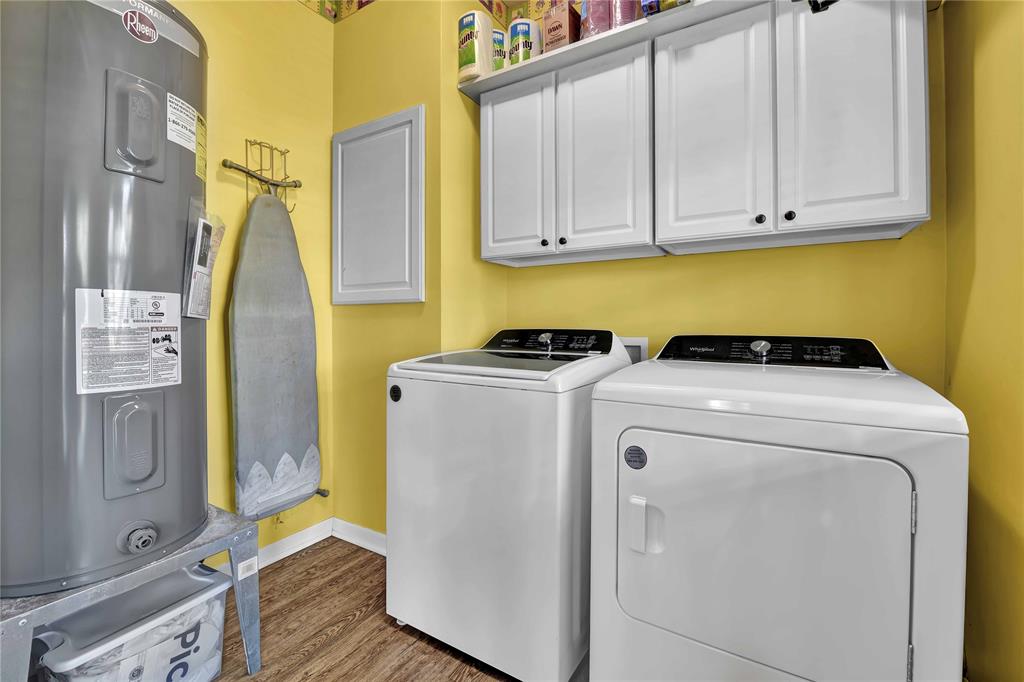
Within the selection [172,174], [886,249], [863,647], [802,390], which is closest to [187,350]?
[172,174]

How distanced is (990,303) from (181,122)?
213 centimetres

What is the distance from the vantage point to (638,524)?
3.86 feet

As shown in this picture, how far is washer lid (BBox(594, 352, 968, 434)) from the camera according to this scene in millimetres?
916

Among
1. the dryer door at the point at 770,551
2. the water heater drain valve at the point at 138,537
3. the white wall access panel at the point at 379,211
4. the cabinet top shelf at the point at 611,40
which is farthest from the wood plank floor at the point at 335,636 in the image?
the cabinet top shelf at the point at 611,40

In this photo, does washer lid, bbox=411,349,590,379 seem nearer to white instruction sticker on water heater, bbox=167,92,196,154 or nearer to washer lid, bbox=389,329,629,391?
washer lid, bbox=389,329,629,391

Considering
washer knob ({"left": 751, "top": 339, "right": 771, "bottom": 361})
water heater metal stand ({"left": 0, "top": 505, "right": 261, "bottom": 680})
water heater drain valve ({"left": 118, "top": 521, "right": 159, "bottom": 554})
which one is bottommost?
water heater metal stand ({"left": 0, "top": 505, "right": 261, "bottom": 680})

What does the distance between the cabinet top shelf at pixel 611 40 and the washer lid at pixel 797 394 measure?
1190mm

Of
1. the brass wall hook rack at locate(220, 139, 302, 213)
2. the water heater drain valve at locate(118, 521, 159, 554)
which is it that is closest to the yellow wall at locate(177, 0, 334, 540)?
the brass wall hook rack at locate(220, 139, 302, 213)

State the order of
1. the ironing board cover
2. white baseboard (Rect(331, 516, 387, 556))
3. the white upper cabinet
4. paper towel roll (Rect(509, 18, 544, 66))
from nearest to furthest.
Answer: the white upper cabinet → the ironing board cover → paper towel roll (Rect(509, 18, 544, 66)) → white baseboard (Rect(331, 516, 387, 556))

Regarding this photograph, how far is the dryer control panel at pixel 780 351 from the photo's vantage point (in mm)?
1407

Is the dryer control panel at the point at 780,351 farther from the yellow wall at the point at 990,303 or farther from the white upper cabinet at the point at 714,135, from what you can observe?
the white upper cabinet at the point at 714,135

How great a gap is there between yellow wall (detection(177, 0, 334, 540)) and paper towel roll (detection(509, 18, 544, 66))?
1.01 m

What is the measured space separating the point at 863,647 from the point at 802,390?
55 cm

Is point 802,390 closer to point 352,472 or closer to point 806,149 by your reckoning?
point 806,149
